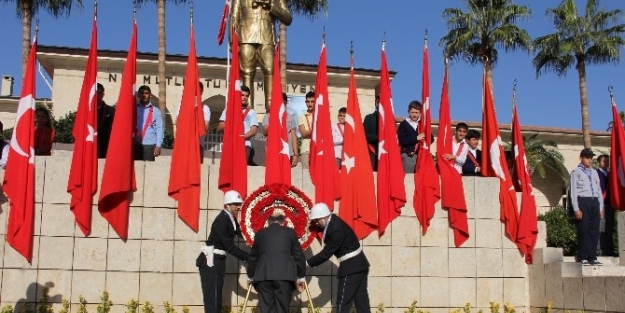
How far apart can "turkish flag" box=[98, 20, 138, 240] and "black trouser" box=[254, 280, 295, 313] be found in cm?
289

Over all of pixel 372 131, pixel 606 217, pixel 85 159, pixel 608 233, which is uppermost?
pixel 372 131

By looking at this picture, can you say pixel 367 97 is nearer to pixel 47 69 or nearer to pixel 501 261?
pixel 47 69

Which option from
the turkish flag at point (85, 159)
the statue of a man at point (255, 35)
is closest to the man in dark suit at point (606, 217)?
the statue of a man at point (255, 35)

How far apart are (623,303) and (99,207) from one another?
7.45 m

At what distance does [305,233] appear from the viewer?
12.0m

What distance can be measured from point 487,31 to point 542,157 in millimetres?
7415

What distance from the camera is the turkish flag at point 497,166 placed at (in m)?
13.2

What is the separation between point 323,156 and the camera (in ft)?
42.3

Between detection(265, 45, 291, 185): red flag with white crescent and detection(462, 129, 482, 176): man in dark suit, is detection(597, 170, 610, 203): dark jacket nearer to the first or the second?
detection(462, 129, 482, 176): man in dark suit

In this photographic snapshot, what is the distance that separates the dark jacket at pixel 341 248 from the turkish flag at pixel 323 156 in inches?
77.9

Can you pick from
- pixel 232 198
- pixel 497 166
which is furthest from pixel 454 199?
pixel 232 198

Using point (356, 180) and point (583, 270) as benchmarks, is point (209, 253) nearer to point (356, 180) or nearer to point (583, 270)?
point (356, 180)

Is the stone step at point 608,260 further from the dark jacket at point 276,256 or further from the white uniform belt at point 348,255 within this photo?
the dark jacket at point 276,256

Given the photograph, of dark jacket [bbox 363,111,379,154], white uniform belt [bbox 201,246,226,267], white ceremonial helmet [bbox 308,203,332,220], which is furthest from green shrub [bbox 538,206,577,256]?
white uniform belt [bbox 201,246,226,267]
